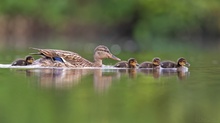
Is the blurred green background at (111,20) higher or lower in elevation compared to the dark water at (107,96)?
higher

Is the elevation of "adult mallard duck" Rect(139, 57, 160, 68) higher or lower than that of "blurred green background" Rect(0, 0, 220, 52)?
lower

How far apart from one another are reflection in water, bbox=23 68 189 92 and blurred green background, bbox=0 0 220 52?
19.2 meters

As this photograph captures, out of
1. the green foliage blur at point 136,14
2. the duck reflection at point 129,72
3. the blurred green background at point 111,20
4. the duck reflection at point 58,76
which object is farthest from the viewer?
the green foliage blur at point 136,14

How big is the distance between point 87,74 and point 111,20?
23.5m

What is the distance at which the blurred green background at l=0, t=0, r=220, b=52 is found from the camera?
34.7 meters

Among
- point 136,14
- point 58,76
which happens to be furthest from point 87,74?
point 136,14

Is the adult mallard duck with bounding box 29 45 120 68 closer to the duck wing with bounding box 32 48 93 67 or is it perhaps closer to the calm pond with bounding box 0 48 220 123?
the duck wing with bounding box 32 48 93 67

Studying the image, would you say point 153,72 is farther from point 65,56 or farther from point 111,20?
point 111,20

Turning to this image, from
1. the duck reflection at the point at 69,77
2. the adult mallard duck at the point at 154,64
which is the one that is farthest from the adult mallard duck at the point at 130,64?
the duck reflection at the point at 69,77

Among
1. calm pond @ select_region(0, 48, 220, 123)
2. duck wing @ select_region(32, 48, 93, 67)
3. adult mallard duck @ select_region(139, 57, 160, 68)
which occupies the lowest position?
calm pond @ select_region(0, 48, 220, 123)

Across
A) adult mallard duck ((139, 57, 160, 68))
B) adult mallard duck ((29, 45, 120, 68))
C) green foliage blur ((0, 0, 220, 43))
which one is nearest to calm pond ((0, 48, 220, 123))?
adult mallard duck ((29, 45, 120, 68))

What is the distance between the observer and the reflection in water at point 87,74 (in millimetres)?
11406

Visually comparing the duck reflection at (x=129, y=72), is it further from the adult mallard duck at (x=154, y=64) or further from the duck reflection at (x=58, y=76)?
the duck reflection at (x=58, y=76)

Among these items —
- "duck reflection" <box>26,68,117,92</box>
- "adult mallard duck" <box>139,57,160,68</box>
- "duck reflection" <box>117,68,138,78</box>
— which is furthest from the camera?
"adult mallard duck" <box>139,57,160,68</box>
